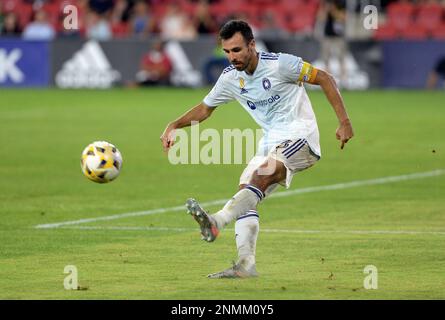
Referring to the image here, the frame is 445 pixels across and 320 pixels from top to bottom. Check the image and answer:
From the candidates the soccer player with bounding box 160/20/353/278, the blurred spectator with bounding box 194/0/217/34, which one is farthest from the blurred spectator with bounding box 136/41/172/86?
the soccer player with bounding box 160/20/353/278

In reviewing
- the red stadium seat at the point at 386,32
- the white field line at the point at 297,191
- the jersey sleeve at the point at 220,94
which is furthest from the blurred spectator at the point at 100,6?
the jersey sleeve at the point at 220,94

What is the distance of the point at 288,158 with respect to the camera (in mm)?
9086

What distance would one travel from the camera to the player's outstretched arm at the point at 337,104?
8.81 m

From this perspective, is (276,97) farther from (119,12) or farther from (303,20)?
(119,12)

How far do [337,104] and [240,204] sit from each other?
1068mm

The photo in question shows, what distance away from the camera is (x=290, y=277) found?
882 centimetres

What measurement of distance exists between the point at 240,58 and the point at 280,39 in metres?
22.4

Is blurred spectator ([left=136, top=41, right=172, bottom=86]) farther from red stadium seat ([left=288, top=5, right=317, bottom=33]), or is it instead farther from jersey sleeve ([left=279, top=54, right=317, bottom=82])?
jersey sleeve ([left=279, top=54, right=317, bottom=82])

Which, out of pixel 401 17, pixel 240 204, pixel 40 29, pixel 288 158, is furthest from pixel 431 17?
pixel 240 204

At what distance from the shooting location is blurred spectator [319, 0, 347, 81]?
1174 inches

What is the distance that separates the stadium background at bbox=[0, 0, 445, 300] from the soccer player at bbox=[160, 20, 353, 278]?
45 cm

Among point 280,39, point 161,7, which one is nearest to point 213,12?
point 161,7

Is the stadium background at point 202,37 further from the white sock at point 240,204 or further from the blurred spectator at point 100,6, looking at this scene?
the white sock at point 240,204
